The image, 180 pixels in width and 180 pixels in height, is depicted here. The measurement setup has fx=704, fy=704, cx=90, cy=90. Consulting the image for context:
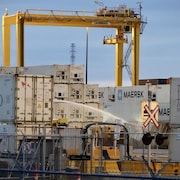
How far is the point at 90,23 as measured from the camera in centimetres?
7106

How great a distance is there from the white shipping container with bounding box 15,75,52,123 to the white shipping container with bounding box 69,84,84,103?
10.3 metres

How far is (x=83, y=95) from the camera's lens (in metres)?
43.4

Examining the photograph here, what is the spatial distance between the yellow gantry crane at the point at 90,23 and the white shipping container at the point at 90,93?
2455cm

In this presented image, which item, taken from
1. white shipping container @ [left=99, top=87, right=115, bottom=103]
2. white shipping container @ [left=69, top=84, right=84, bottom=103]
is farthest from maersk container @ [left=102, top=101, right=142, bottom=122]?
white shipping container @ [left=69, top=84, right=84, bottom=103]

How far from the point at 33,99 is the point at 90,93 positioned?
39.0 feet

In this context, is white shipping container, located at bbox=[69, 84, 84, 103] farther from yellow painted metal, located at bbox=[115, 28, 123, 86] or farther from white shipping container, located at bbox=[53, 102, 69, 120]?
yellow painted metal, located at bbox=[115, 28, 123, 86]

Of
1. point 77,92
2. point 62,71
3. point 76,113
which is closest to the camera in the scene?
point 62,71

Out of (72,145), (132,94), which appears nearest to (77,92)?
(72,145)

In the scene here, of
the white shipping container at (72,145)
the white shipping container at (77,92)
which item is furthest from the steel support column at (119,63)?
the white shipping container at (72,145)

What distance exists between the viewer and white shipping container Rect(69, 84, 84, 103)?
4319cm

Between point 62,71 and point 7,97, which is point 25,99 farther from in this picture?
point 62,71

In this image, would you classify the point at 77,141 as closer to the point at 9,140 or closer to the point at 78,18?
the point at 9,140

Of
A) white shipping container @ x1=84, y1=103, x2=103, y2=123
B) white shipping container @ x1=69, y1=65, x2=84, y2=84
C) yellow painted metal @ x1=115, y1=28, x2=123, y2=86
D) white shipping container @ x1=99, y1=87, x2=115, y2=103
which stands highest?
yellow painted metal @ x1=115, y1=28, x2=123, y2=86

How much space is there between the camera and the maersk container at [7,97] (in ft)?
105
